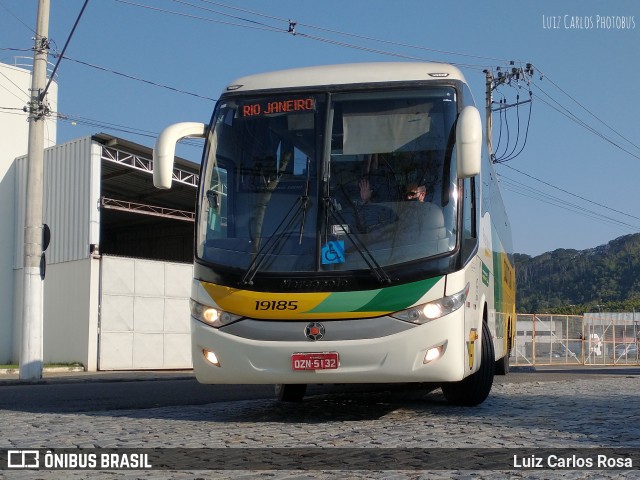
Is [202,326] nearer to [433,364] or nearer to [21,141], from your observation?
[433,364]

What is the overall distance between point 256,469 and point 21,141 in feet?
101

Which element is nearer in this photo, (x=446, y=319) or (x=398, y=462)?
(x=398, y=462)

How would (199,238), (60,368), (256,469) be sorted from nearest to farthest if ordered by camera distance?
(256,469) < (199,238) < (60,368)

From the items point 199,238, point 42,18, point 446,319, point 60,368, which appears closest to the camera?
point 446,319

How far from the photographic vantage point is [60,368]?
91.1ft

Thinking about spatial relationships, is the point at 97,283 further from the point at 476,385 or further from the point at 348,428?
the point at 348,428

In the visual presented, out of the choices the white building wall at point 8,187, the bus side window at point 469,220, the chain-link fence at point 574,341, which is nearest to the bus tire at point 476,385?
the bus side window at point 469,220

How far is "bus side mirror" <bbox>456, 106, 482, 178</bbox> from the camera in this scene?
7977 millimetres

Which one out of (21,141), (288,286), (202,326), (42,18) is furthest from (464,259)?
(21,141)

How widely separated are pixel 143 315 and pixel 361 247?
23.5 meters

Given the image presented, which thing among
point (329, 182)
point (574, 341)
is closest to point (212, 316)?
point (329, 182)

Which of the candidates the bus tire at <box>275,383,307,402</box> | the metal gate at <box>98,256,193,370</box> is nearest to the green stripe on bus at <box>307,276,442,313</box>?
the bus tire at <box>275,383,307,402</box>

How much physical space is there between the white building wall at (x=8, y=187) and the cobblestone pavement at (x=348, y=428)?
23810 mm

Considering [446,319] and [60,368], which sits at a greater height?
[446,319]
